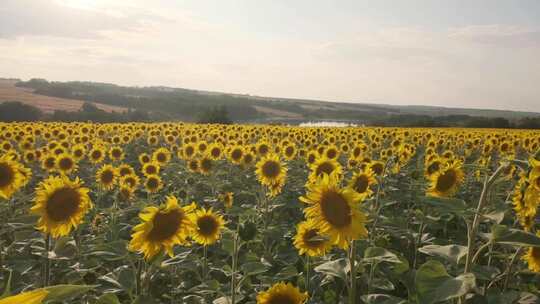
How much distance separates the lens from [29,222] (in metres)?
3.80

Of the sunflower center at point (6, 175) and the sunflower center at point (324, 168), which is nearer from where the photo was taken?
the sunflower center at point (6, 175)

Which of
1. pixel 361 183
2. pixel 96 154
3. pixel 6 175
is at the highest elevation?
pixel 361 183

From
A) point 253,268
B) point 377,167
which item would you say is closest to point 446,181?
point 377,167

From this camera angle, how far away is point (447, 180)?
16.1ft

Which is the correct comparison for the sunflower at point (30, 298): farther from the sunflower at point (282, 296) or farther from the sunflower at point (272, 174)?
the sunflower at point (272, 174)

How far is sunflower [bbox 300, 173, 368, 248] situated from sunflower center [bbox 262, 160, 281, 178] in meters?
3.96

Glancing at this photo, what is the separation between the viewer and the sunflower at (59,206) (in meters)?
3.76

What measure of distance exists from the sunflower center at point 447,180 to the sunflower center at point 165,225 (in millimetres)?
3118

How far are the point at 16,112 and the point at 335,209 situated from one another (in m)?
39.1

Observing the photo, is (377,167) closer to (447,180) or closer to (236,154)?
(447,180)

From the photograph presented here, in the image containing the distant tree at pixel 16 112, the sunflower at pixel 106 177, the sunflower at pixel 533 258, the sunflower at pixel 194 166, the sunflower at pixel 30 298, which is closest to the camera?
the sunflower at pixel 30 298

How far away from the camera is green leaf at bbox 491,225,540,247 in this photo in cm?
197

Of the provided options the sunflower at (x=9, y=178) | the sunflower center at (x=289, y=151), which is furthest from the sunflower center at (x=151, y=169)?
the sunflower at (x=9, y=178)

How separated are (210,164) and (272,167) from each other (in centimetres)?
242
